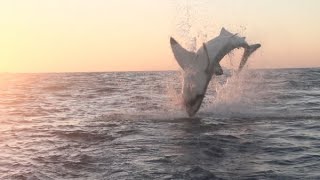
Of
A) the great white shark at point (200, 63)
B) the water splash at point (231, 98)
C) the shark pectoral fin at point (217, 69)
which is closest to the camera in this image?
the great white shark at point (200, 63)

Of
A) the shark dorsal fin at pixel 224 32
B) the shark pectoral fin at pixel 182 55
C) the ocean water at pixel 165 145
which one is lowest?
the ocean water at pixel 165 145

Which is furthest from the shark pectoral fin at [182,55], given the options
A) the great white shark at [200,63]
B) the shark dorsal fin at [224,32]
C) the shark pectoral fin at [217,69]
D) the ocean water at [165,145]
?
the ocean water at [165,145]

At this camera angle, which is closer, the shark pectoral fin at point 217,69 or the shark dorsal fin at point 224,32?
the shark pectoral fin at point 217,69

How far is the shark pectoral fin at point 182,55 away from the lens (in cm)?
1844

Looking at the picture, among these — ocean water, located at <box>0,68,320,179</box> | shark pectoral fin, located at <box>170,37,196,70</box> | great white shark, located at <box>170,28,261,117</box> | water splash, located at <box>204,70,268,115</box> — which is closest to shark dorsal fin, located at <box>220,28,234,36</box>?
great white shark, located at <box>170,28,261,117</box>

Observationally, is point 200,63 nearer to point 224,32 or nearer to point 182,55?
point 182,55

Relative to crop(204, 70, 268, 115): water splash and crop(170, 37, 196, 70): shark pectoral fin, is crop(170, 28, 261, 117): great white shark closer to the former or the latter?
crop(170, 37, 196, 70): shark pectoral fin

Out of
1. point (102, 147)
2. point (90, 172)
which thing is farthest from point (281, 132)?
point (90, 172)

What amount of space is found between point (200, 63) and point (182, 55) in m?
0.92

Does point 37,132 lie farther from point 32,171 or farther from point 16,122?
point 32,171

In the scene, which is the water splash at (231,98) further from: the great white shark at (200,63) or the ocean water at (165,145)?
the great white shark at (200,63)

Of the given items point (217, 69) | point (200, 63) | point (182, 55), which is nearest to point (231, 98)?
Answer: point (217, 69)

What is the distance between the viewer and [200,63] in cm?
1820

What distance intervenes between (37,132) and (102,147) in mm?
4586
